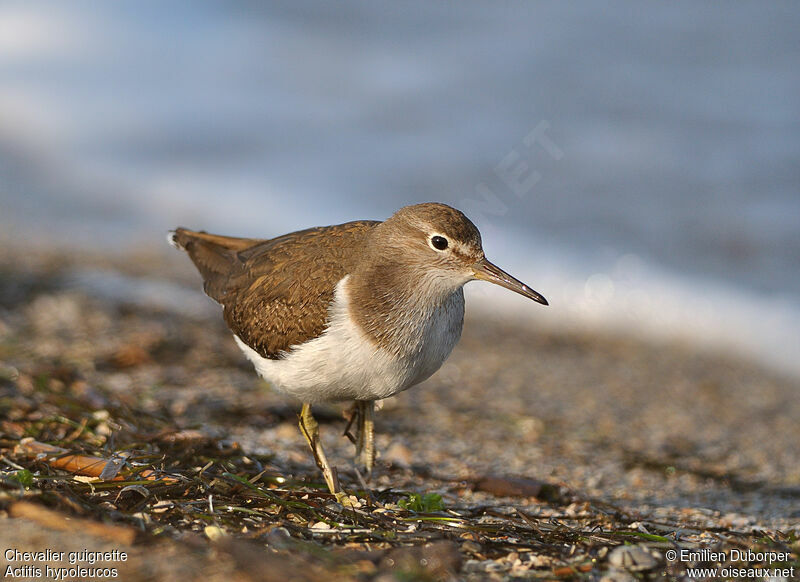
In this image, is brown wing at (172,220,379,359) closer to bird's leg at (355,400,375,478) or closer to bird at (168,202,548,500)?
bird at (168,202,548,500)

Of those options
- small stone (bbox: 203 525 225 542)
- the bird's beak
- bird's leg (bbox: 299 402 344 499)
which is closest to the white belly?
the bird's beak

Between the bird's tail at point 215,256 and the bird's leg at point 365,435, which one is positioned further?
the bird's tail at point 215,256

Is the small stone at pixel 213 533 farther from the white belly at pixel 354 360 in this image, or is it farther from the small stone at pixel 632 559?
the small stone at pixel 632 559

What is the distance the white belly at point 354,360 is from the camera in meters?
4.20

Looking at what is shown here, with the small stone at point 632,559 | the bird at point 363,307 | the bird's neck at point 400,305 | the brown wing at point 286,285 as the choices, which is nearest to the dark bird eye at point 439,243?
the bird at point 363,307

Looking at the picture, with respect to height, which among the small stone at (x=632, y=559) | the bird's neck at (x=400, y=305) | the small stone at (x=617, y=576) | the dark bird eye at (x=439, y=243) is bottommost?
the small stone at (x=617, y=576)

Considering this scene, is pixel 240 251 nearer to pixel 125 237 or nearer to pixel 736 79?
pixel 125 237

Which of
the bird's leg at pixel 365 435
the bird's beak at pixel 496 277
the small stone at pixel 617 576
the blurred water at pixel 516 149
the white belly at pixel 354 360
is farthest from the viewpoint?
the blurred water at pixel 516 149

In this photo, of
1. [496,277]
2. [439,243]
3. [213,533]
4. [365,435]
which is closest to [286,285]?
[439,243]

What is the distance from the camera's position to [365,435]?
492 cm

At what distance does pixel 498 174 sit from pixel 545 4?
20.2 ft

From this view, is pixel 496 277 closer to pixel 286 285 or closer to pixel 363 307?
pixel 363 307

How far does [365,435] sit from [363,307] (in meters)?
0.99

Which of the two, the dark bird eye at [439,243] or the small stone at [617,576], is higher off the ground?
the dark bird eye at [439,243]
